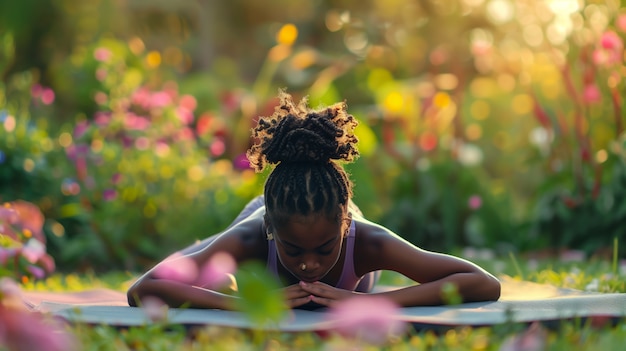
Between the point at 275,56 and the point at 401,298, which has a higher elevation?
the point at 275,56

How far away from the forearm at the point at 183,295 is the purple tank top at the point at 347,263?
0.37 metres

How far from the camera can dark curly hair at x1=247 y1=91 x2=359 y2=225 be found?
329cm

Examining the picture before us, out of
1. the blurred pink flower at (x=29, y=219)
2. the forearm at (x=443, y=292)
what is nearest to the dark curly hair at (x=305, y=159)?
the forearm at (x=443, y=292)

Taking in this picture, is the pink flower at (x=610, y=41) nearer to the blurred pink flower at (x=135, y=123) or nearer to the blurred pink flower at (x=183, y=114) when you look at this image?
the blurred pink flower at (x=183, y=114)

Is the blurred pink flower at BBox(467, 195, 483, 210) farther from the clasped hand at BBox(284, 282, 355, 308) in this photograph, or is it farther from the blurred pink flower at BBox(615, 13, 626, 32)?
the clasped hand at BBox(284, 282, 355, 308)

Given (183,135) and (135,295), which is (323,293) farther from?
(183,135)

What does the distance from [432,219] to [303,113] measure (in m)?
3.81

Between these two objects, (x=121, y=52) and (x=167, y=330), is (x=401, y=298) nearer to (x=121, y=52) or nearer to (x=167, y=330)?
(x=167, y=330)

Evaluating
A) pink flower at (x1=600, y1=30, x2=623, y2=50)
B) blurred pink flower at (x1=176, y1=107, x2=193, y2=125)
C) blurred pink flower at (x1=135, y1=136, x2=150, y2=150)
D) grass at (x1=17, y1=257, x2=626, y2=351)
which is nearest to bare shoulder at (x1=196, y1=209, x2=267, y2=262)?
grass at (x1=17, y1=257, x2=626, y2=351)

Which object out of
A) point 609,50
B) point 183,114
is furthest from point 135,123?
point 609,50

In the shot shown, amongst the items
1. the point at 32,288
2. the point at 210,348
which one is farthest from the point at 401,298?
the point at 32,288

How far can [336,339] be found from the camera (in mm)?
2389

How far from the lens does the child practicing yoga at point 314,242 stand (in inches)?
128

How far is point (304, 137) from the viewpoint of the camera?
A: 3.46m
